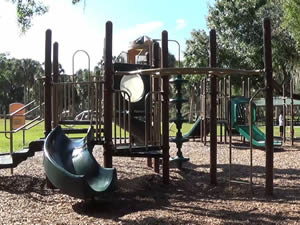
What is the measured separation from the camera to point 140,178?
28.9ft

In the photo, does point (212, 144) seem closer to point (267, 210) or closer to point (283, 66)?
point (267, 210)

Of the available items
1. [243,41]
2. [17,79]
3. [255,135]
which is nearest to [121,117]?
[255,135]

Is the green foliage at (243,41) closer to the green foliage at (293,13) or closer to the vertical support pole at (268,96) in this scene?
the green foliage at (293,13)

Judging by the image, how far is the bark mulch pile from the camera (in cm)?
563

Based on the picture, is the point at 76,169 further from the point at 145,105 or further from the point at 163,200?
the point at 145,105

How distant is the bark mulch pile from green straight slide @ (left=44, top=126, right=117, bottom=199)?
0.33 meters

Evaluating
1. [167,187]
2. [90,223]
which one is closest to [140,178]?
[167,187]

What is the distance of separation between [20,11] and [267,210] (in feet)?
20.9

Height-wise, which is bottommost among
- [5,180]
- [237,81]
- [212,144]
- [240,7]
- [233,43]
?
[5,180]

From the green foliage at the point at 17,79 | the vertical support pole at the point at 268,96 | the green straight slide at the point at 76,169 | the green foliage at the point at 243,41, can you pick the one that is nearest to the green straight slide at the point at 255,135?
the vertical support pole at the point at 268,96

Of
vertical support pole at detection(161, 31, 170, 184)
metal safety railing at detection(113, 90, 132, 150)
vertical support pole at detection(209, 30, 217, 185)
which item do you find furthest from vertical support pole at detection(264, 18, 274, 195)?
metal safety railing at detection(113, 90, 132, 150)

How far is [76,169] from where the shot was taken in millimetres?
7281

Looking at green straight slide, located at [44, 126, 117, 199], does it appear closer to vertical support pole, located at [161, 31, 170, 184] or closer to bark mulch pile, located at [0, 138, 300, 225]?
bark mulch pile, located at [0, 138, 300, 225]

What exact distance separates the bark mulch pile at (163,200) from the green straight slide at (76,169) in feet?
1.07
